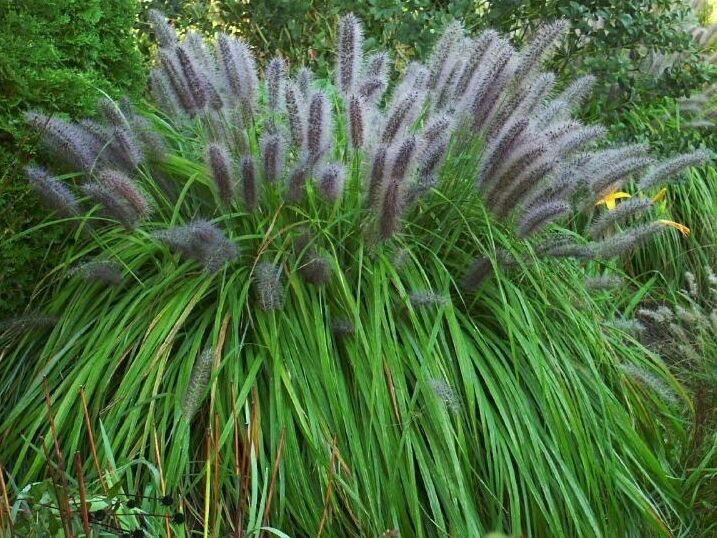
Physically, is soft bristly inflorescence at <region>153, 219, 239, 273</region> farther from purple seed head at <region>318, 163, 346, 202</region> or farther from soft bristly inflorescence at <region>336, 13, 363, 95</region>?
soft bristly inflorescence at <region>336, 13, 363, 95</region>

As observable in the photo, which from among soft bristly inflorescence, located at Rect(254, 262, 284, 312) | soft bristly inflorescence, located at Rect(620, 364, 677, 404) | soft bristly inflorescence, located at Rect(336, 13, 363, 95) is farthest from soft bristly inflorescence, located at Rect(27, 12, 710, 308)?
soft bristly inflorescence, located at Rect(620, 364, 677, 404)

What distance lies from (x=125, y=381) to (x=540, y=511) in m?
1.20

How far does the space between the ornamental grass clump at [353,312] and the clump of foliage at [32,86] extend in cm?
14

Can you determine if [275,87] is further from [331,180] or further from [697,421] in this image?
[697,421]

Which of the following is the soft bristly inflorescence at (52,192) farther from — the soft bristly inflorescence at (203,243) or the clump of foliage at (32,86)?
the soft bristly inflorescence at (203,243)

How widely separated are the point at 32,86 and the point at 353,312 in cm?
139

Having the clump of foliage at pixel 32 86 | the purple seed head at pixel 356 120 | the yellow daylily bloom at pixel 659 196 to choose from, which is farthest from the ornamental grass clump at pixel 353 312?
the yellow daylily bloom at pixel 659 196

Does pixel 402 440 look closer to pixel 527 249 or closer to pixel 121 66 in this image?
pixel 527 249

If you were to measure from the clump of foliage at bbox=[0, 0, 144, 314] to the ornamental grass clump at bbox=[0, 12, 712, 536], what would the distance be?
14 cm

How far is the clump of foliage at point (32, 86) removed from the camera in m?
3.28

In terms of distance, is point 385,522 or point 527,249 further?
point 527,249

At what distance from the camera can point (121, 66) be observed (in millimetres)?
3848

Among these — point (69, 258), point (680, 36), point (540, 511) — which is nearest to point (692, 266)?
point (680, 36)

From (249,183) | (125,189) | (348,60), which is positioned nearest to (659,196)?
(348,60)
